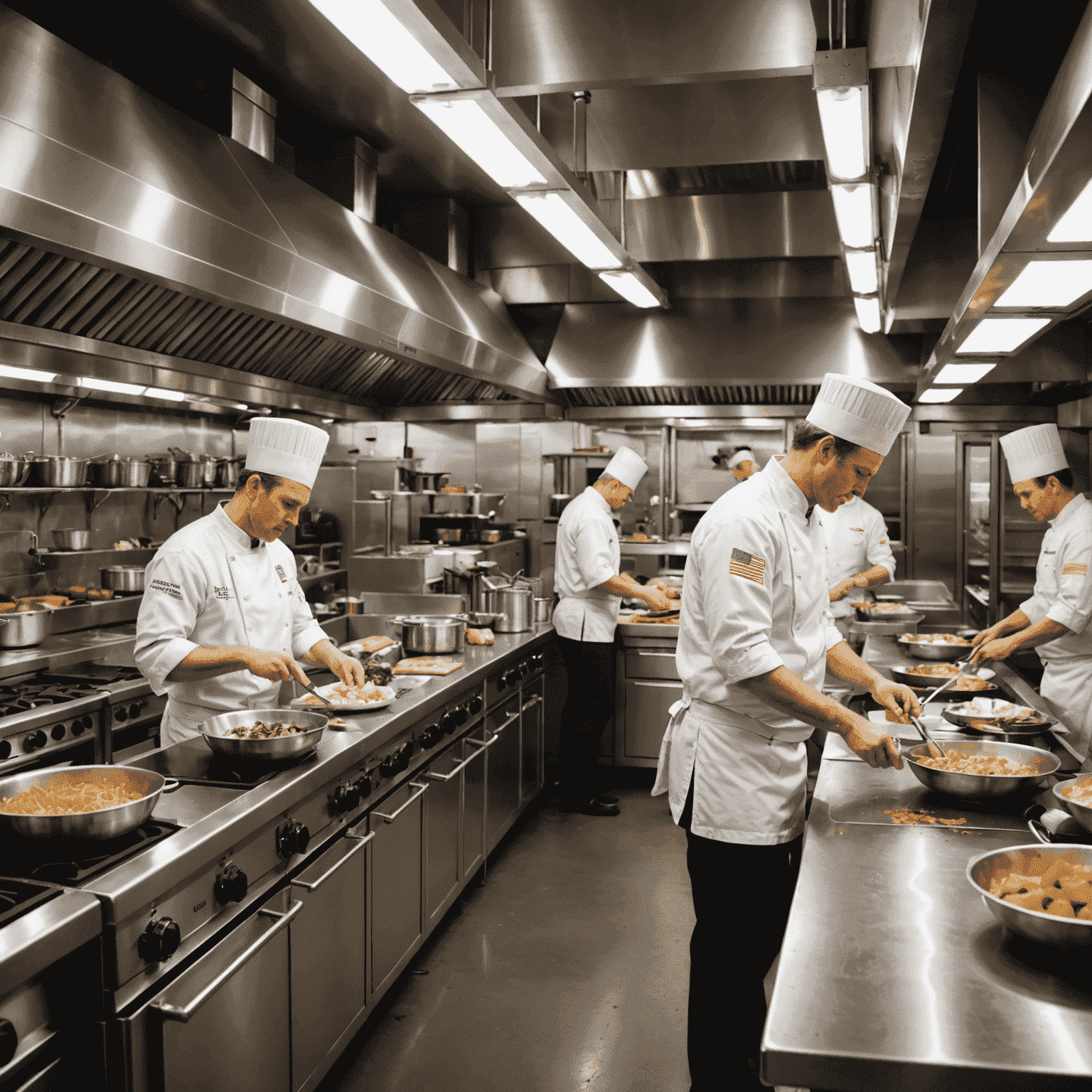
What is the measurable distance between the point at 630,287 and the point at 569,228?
1292 millimetres

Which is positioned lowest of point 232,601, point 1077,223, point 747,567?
point 232,601

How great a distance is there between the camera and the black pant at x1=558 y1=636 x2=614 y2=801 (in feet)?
16.6

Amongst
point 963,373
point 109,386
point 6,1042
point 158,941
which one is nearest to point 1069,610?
point 963,373

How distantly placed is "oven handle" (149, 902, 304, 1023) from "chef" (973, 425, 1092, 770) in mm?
2709

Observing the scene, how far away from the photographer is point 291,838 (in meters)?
2.29

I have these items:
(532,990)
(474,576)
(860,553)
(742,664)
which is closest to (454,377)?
(474,576)

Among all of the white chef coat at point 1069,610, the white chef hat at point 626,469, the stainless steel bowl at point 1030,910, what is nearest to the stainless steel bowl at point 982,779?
the stainless steel bowl at point 1030,910

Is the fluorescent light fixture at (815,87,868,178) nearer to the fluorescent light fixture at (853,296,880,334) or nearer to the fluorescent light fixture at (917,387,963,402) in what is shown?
the fluorescent light fixture at (853,296,880,334)

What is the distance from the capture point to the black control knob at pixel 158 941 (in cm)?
175

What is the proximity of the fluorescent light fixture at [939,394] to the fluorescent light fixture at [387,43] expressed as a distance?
417 cm

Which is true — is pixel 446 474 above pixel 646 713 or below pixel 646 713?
above

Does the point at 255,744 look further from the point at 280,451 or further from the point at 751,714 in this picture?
the point at 751,714

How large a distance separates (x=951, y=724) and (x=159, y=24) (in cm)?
380

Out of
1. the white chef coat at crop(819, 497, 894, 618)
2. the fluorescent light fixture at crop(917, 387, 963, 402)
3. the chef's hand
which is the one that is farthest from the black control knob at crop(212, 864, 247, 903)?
the white chef coat at crop(819, 497, 894, 618)
